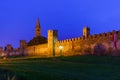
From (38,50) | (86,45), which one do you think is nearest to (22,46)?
(38,50)

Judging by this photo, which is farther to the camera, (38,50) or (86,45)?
(38,50)

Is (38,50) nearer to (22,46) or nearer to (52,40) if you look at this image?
(52,40)

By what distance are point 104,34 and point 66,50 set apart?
10524 mm

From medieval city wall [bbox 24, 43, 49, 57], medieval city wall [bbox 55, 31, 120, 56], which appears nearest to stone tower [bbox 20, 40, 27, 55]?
medieval city wall [bbox 24, 43, 49, 57]

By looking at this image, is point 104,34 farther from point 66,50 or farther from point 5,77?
point 5,77

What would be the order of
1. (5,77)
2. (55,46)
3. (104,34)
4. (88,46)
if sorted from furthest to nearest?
(55,46) → (88,46) → (104,34) → (5,77)

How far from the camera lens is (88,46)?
49.7 meters

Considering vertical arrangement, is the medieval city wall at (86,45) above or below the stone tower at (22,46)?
below

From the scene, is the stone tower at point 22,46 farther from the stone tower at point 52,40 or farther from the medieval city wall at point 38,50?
the stone tower at point 52,40

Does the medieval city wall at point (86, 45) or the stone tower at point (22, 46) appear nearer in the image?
the medieval city wall at point (86, 45)

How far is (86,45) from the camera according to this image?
50156 millimetres

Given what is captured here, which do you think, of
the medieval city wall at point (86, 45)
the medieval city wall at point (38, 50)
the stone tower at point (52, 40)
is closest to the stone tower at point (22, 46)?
the medieval city wall at point (38, 50)

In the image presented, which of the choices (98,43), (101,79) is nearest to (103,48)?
(98,43)

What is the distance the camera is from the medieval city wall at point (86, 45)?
149 feet
